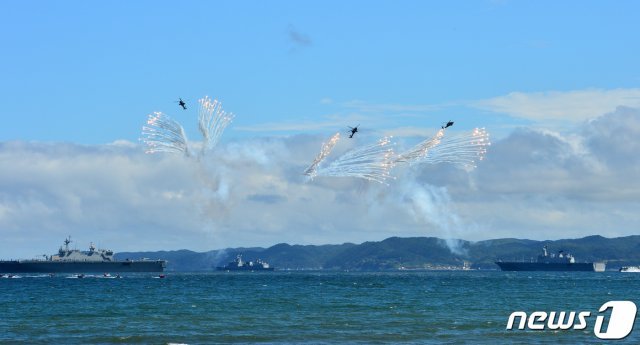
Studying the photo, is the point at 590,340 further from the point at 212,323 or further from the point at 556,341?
the point at 212,323

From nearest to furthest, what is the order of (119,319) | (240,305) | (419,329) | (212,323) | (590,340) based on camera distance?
1. (590,340)
2. (419,329)
3. (212,323)
4. (119,319)
5. (240,305)

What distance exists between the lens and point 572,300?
12938cm

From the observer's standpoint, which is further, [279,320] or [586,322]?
[279,320]

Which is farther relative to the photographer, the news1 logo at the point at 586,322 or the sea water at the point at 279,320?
the sea water at the point at 279,320

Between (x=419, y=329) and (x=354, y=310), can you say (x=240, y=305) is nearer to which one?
(x=354, y=310)

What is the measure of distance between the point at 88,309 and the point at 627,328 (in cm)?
6502

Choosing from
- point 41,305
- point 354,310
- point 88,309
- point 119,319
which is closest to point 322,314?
point 354,310

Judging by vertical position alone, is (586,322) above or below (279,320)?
below

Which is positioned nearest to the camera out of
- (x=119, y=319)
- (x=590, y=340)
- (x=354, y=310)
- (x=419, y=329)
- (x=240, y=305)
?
(x=590, y=340)

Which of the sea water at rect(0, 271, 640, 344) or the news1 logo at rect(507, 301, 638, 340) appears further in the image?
the sea water at rect(0, 271, 640, 344)

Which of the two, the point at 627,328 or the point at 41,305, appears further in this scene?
the point at 41,305

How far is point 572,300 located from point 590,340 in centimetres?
6334

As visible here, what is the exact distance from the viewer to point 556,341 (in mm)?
68625

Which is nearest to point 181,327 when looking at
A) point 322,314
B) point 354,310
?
point 322,314
